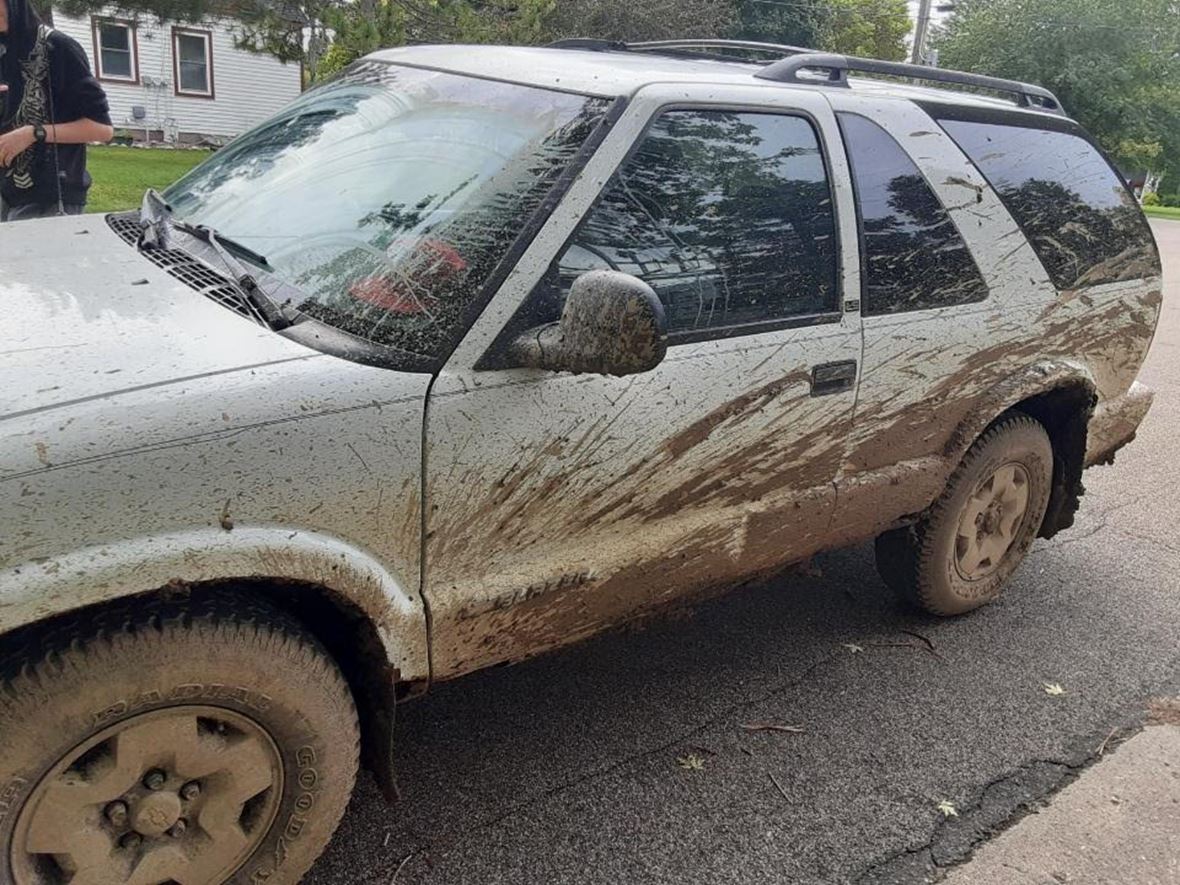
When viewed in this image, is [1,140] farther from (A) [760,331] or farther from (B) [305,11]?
(B) [305,11]

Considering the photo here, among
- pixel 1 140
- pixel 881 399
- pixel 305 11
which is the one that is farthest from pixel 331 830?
pixel 305 11

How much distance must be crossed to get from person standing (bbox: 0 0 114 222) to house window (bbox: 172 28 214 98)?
21.4 metres

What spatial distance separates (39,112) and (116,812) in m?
3.70

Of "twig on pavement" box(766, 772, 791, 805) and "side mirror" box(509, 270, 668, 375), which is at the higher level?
"side mirror" box(509, 270, 668, 375)

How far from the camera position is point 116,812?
201 centimetres

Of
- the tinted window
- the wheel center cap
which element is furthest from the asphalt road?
the tinted window

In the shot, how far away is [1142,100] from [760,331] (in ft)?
136

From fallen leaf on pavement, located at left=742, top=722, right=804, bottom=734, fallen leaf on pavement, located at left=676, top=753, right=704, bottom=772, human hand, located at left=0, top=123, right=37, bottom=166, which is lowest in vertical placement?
fallen leaf on pavement, located at left=742, top=722, right=804, bottom=734

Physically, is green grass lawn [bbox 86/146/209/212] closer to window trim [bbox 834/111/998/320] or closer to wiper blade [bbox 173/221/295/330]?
wiper blade [bbox 173/221/295/330]

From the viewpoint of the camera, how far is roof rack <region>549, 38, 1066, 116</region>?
3178 mm

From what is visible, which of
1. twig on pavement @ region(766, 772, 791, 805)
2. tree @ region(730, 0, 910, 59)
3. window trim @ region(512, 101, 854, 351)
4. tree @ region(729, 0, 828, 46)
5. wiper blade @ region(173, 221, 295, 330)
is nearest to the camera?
wiper blade @ region(173, 221, 295, 330)

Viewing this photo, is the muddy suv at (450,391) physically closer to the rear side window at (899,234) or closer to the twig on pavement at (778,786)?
the rear side window at (899,234)

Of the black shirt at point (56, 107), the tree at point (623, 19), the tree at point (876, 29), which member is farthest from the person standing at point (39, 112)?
the tree at point (876, 29)

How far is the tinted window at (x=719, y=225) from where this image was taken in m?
2.60
